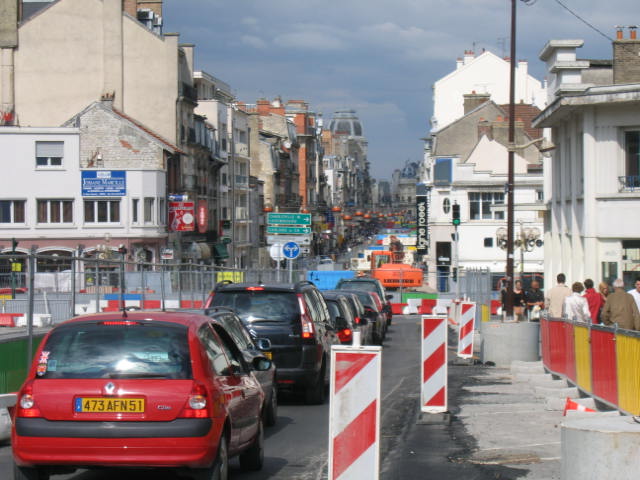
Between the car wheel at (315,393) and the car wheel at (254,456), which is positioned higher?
the car wheel at (254,456)

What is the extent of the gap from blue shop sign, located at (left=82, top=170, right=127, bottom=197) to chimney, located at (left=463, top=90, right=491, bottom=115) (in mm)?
32092

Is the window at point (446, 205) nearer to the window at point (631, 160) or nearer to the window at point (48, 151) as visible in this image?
the window at point (48, 151)

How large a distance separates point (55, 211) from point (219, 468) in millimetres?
51461

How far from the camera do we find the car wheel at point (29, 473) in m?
8.47

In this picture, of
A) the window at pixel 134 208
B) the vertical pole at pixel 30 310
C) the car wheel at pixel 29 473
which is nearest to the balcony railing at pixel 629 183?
the vertical pole at pixel 30 310

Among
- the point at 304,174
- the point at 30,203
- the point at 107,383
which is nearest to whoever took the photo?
the point at 107,383

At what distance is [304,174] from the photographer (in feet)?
424

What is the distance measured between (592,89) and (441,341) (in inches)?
640

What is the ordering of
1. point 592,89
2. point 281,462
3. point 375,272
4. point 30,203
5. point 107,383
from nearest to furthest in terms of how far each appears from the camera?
point 107,383 → point 281,462 → point 592,89 → point 30,203 → point 375,272

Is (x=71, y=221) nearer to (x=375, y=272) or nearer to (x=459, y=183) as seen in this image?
(x=375, y=272)

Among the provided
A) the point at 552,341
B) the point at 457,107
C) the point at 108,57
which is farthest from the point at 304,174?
the point at 552,341

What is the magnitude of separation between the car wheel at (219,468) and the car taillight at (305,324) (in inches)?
265

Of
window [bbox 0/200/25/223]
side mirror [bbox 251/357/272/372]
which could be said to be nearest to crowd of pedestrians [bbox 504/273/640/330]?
side mirror [bbox 251/357/272/372]

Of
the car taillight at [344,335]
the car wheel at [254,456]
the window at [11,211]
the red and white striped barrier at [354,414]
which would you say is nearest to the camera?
the red and white striped barrier at [354,414]
